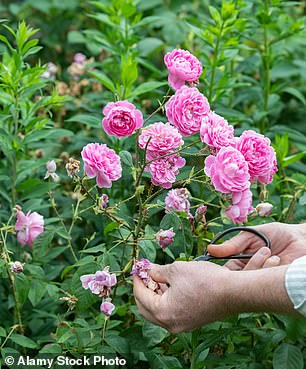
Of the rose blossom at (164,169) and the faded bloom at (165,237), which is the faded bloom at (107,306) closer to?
the faded bloom at (165,237)

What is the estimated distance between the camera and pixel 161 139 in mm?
1909

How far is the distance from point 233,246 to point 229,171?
0.67ft

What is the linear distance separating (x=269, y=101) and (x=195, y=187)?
674 mm

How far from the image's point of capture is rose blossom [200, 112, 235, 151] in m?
1.87

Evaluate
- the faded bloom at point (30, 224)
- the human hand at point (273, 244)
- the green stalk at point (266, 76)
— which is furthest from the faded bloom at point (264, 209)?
the green stalk at point (266, 76)

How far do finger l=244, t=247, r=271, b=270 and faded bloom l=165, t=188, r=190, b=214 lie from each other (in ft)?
0.93

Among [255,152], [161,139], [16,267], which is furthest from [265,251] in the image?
[16,267]

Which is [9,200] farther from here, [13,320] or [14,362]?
[14,362]

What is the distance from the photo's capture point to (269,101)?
3.12 metres

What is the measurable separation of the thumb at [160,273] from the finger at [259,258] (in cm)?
19

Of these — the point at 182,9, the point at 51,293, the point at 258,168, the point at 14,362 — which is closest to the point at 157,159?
the point at 258,168

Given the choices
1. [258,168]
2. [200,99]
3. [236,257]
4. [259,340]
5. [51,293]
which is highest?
[200,99]

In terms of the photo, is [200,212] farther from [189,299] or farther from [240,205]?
[189,299]

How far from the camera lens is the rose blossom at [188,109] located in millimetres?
1914
